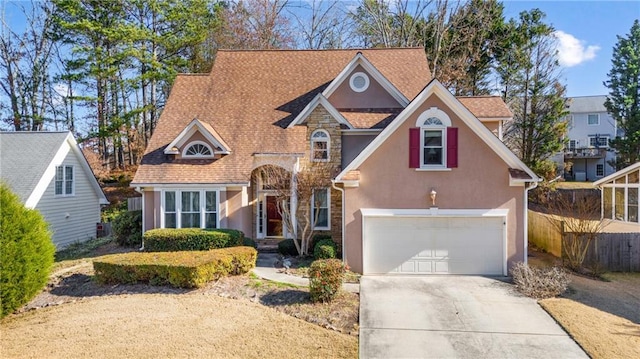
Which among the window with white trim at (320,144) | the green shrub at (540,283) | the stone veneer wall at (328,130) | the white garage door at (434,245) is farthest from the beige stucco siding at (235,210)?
the green shrub at (540,283)

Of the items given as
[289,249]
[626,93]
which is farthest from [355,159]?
[626,93]

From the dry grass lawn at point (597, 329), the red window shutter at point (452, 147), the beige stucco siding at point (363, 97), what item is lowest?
the dry grass lawn at point (597, 329)

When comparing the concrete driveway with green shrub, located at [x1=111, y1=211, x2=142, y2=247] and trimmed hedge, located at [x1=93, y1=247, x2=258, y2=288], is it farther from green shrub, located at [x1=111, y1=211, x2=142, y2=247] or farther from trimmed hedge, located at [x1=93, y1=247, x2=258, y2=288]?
green shrub, located at [x1=111, y1=211, x2=142, y2=247]

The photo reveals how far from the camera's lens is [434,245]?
13016mm

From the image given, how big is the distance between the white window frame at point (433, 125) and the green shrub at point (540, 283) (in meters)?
4.13

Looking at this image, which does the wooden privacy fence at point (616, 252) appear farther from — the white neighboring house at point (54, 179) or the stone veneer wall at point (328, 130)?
the white neighboring house at point (54, 179)

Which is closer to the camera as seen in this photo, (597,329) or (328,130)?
(597,329)

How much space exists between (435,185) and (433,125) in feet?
6.79

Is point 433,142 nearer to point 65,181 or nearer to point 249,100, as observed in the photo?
point 249,100

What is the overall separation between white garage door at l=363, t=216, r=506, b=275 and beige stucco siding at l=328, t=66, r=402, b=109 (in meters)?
6.87

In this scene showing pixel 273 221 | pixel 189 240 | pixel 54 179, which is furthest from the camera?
pixel 54 179

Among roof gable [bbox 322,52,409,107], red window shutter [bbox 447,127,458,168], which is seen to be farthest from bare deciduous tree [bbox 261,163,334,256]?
red window shutter [bbox 447,127,458,168]

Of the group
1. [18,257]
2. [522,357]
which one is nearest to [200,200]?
[18,257]

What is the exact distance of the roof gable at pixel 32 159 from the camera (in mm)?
16875
